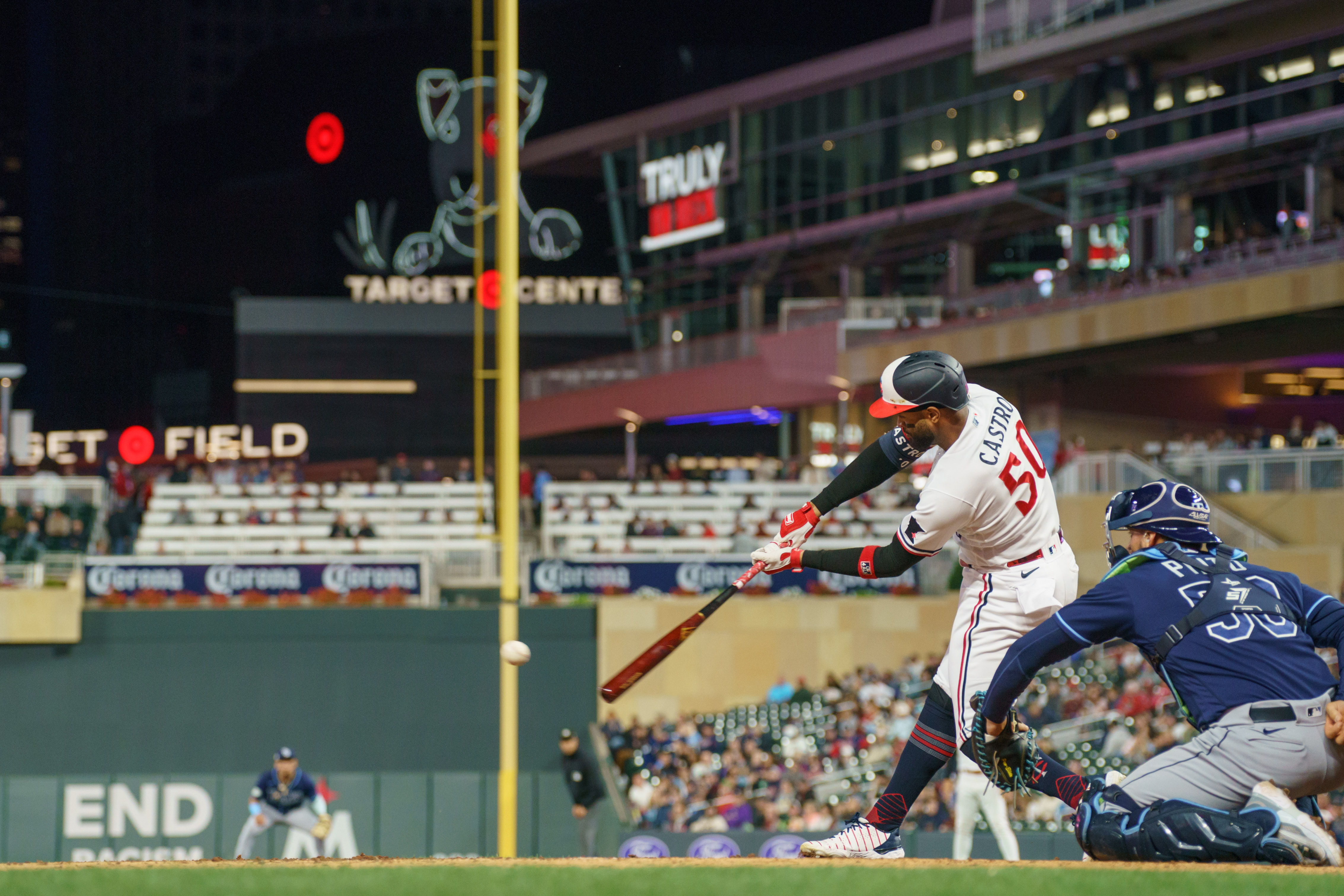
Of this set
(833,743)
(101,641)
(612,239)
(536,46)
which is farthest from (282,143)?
(833,743)

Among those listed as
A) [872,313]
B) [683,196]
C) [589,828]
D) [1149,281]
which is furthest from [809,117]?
[589,828]

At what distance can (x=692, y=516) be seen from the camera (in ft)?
74.6

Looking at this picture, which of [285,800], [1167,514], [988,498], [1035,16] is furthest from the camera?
[1035,16]

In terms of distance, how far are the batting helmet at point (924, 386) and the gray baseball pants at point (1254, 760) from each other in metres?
1.42

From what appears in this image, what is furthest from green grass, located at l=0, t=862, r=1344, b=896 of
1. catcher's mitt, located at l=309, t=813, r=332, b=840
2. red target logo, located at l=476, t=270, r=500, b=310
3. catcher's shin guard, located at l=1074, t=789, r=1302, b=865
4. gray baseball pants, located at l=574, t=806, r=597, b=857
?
red target logo, located at l=476, t=270, r=500, b=310

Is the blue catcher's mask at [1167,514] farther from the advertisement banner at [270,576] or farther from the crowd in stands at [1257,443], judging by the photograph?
the crowd in stands at [1257,443]

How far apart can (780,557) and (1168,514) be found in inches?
54.7

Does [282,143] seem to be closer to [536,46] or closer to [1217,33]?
[536,46]

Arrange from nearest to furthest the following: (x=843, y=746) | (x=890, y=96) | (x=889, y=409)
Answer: (x=889, y=409)
(x=843, y=746)
(x=890, y=96)

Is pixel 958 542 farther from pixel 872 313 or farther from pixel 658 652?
pixel 872 313

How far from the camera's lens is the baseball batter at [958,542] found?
214 inches

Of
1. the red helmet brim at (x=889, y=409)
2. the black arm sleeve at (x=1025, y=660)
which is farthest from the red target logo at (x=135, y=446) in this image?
the black arm sleeve at (x=1025, y=660)

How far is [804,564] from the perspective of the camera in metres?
5.66

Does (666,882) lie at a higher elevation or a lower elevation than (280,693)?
higher
